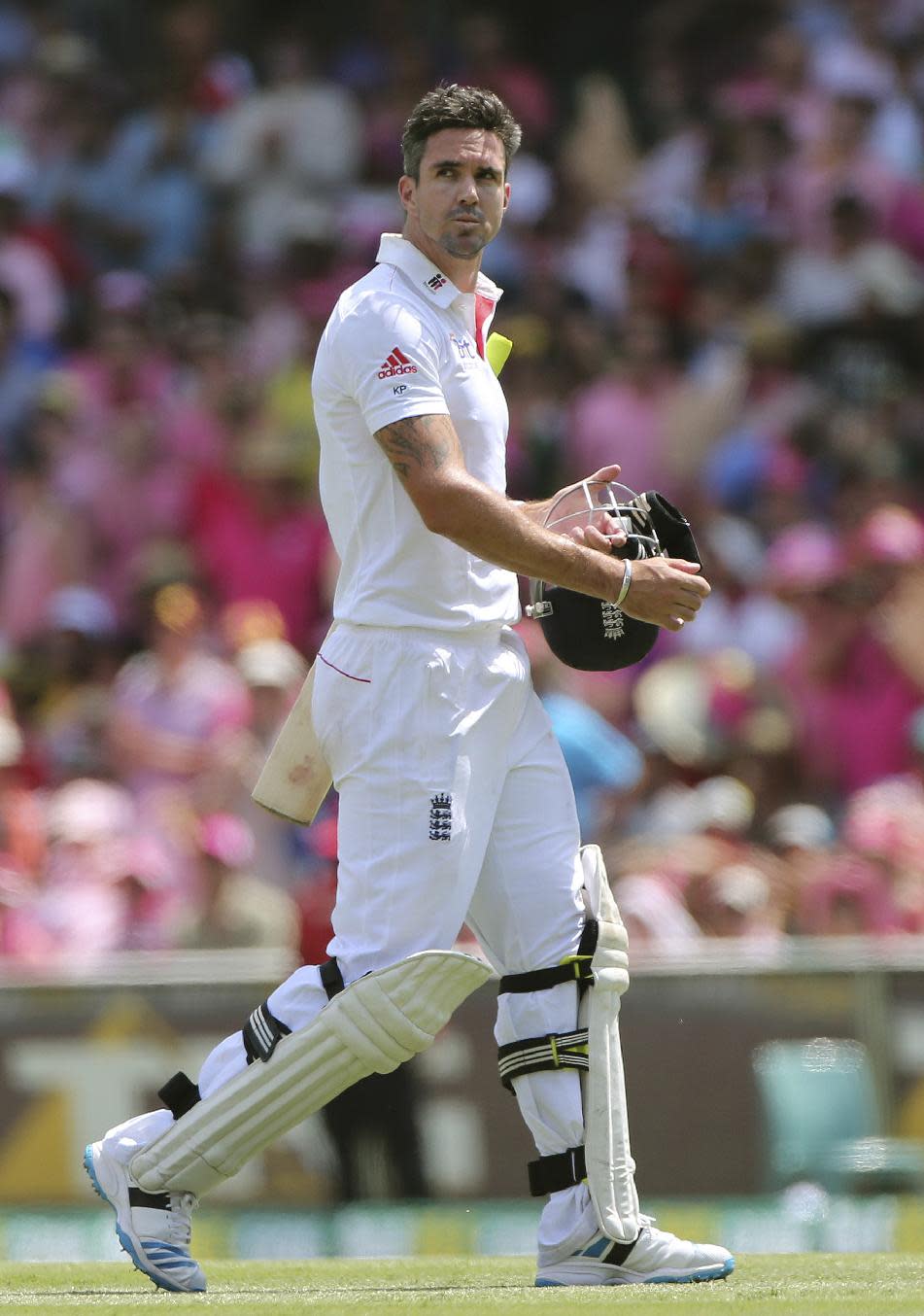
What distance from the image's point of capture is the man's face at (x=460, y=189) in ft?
A: 16.5

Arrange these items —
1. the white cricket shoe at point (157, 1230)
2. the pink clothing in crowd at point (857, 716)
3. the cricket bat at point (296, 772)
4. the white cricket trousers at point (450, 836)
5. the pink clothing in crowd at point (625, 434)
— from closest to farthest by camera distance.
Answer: the white cricket trousers at point (450, 836)
the white cricket shoe at point (157, 1230)
the cricket bat at point (296, 772)
the pink clothing in crowd at point (857, 716)
the pink clothing in crowd at point (625, 434)

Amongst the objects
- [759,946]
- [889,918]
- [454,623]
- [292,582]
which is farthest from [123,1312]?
[292,582]

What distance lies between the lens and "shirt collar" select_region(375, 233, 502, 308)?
16.6 ft

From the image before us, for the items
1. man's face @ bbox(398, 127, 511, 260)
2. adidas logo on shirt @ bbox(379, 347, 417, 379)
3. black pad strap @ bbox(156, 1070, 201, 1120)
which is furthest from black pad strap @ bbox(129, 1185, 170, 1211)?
man's face @ bbox(398, 127, 511, 260)

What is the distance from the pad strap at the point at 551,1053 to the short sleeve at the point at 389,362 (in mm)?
1274

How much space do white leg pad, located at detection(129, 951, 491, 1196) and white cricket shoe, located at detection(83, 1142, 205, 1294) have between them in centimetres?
3

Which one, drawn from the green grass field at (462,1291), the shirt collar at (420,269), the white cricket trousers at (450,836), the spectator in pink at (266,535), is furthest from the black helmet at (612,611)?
the spectator in pink at (266,535)

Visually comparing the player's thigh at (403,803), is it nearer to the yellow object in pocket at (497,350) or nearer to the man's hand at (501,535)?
the man's hand at (501,535)

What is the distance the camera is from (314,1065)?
4859 millimetres

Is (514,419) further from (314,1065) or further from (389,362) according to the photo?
(314,1065)

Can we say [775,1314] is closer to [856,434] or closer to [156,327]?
[856,434]

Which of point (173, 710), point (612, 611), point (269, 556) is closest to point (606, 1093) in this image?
point (612, 611)

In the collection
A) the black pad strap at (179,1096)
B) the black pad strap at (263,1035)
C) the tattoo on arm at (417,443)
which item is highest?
the tattoo on arm at (417,443)

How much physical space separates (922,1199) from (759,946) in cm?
91
